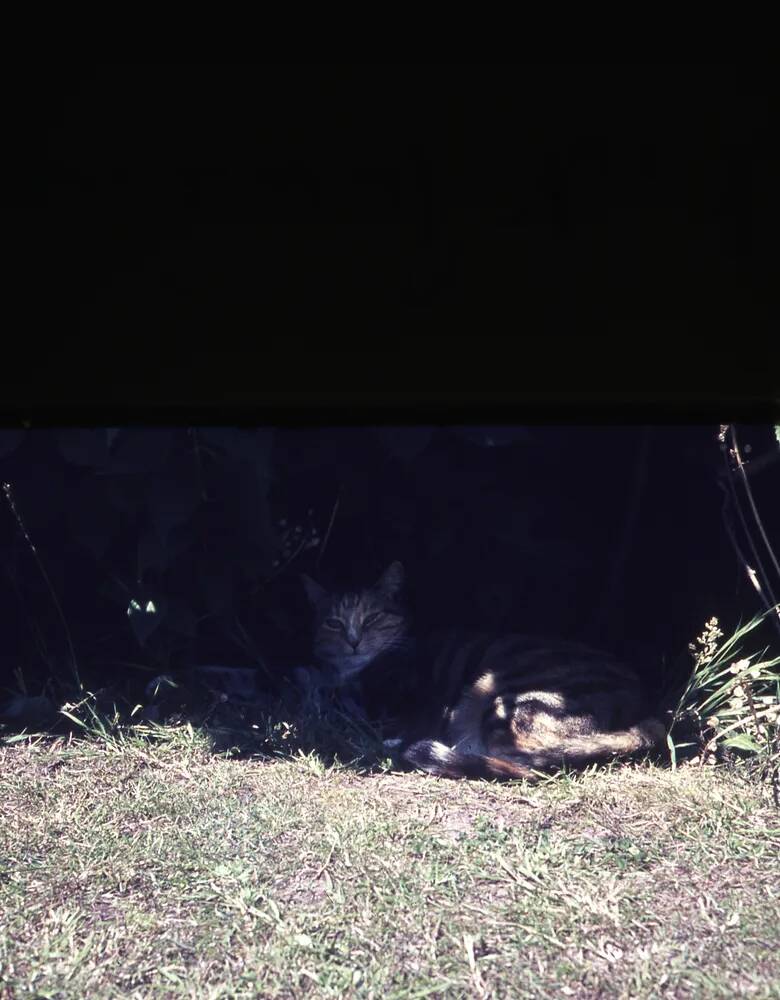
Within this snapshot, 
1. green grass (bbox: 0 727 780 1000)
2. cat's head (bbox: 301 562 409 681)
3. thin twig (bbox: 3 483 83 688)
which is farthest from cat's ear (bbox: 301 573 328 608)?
thin twig (bbox: 3 483 83 688)

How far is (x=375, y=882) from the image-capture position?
236 cm

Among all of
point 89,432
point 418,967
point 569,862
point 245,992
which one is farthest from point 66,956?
point 89,432

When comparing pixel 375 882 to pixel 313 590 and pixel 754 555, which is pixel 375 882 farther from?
pixel 754 555

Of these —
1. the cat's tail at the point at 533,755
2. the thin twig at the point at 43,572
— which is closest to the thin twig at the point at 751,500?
the cat's tail at the point at 533,755

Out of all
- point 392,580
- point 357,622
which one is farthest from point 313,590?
point 392,580

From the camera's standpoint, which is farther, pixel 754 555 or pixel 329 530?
pixel 329 530

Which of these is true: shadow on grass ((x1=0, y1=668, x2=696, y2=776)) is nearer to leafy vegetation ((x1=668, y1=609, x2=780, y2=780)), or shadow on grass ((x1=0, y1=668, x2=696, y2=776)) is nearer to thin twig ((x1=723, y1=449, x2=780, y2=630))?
leafy vegetation ((x1=668, y1=609, x2=780, y2=780))

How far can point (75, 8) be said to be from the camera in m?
1.16

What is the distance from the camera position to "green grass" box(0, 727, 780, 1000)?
2.02m

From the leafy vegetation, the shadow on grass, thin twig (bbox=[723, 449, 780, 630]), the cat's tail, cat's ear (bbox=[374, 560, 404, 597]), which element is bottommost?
the shadow on grass

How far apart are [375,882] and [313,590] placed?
1.52 meters

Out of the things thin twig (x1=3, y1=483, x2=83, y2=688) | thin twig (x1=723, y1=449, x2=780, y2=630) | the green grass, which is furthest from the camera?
thin twig (x1=3, y1=483, x2=83, y2=688)

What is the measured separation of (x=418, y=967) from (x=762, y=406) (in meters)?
1.37

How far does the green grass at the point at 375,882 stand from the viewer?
202 cm
